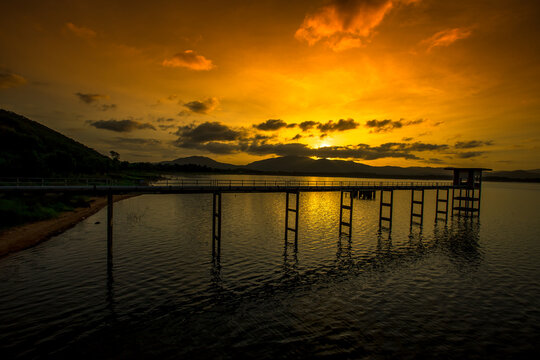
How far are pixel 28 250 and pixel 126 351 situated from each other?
24.3 m

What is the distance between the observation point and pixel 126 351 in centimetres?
1453

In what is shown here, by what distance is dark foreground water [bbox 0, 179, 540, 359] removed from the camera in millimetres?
15430

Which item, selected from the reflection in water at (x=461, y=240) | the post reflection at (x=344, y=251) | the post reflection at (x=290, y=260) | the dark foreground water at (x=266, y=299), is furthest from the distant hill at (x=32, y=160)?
the reflection in water at (x=461, y=240)

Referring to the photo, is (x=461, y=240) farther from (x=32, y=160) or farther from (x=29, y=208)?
(x=32, y=160)

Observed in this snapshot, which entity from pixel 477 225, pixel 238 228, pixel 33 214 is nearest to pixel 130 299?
pixel 238 228

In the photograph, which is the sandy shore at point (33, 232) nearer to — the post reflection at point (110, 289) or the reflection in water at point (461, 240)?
the post reflection at point (110, 289)

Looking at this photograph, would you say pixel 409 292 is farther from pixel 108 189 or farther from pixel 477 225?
pixel 477 225

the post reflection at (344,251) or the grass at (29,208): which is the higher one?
the grass at (29,208)

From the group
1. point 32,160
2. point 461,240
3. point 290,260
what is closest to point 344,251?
point 290,260

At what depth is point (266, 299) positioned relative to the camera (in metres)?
20.7

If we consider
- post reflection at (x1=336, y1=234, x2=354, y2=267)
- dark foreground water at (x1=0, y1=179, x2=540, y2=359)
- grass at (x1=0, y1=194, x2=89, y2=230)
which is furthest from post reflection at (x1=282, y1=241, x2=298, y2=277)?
grass at (x1=0, y1=194, x2=89, y2=230)

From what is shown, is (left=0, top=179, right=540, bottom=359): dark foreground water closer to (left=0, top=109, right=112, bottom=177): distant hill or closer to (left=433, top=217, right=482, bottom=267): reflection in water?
(left=433, top=217, right=482, bottom=267): reflection in water

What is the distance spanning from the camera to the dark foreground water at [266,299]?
50.6ft

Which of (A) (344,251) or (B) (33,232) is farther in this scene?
(B) (33,232)
